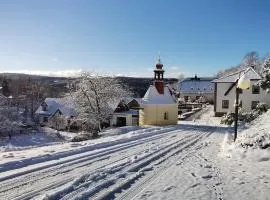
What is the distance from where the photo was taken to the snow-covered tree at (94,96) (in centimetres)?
3688

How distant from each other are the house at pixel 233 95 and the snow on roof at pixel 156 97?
551 inches

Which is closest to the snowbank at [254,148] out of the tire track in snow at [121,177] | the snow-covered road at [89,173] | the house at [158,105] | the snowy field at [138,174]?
the snowy field at [138,174]

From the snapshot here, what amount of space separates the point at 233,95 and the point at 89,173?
3899 centimetres

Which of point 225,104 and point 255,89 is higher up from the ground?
point 255,89

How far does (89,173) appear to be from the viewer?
31.2 ft

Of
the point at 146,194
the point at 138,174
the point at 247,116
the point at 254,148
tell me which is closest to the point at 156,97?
the point at 247,116

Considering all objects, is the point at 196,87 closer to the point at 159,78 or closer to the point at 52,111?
the point at 52,111

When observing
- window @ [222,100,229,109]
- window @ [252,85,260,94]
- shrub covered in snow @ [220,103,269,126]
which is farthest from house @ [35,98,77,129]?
shrub covered in snow @ [220,103,269,126]

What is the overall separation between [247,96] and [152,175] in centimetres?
3770

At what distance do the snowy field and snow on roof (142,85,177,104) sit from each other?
18.9 meters

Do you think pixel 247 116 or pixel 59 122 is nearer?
pixel 247 116

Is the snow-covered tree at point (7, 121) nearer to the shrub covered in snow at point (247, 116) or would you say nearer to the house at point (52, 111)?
the house at point (52, 111)

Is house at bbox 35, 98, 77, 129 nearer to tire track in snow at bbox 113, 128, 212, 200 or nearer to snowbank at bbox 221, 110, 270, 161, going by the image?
snowbank at bbox 221, 110, 270, 161

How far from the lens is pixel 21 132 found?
159ft
